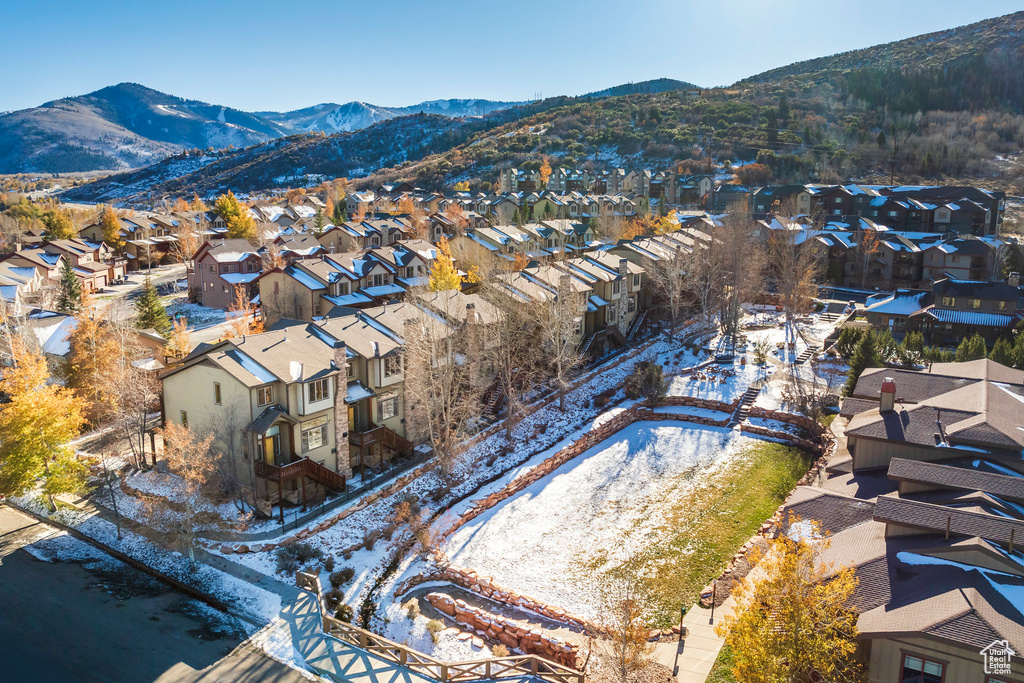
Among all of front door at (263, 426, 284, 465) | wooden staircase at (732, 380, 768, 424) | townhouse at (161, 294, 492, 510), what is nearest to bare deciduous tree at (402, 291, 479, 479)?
townhouse at (161, 294, 492, 510)

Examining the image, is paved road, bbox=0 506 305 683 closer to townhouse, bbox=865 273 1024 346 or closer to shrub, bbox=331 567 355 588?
shrub, bbox=331 567 355 588

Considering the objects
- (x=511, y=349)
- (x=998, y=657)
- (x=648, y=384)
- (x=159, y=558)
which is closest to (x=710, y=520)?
(x=998, y=657)

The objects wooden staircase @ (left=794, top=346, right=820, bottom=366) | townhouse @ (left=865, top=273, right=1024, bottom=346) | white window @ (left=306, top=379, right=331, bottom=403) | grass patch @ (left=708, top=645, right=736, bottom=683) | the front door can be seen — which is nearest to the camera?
grass patch @ (left=708, top=645, right=736, bottom=683)

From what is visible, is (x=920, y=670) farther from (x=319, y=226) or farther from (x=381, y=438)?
(x=319, y=226)

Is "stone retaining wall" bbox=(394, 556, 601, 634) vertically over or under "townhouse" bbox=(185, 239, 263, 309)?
under

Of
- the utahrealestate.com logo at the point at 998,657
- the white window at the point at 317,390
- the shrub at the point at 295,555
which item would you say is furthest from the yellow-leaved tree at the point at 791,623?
the white window at the point at 317,390

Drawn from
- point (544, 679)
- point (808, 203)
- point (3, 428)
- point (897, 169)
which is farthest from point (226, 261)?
point (897, 169)
